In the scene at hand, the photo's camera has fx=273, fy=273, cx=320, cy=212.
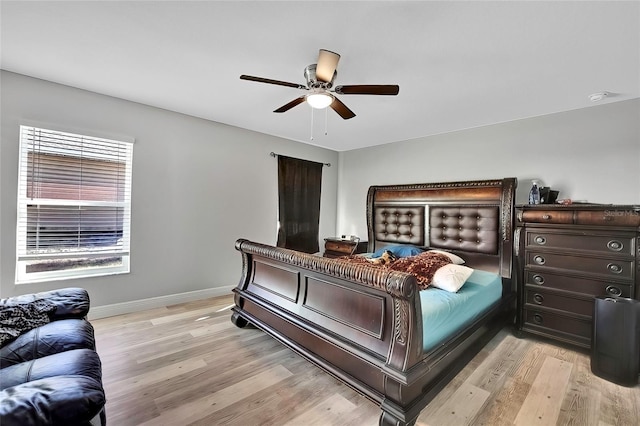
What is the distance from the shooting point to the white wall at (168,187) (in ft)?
8.57

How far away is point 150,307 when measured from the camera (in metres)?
3.35

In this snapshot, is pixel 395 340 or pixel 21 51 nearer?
pixel 395 340

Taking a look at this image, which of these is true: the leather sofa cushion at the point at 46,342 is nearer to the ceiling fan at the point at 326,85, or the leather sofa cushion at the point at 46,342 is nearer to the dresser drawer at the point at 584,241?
the ceiling fan at the point at 326,85

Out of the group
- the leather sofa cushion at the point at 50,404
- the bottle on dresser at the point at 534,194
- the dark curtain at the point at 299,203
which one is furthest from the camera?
the dark curtain at the point at 299,203

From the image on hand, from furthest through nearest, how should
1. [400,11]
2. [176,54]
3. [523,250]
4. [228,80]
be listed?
[523,250] → [228,80] → [176,54] → [400,11]

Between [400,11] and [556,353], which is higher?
[400,11]

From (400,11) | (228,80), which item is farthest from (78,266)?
(400,11)

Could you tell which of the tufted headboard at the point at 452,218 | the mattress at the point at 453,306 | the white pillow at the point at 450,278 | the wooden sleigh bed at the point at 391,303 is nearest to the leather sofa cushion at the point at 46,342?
the wooden sleigh bed at the point at 391,303

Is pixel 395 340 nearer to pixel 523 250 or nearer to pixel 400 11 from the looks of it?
pixel 400 11

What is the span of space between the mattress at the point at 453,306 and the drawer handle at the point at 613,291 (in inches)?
31.3

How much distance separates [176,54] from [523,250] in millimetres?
3720

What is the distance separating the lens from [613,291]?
236 cm

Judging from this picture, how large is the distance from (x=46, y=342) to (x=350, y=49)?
263 cm

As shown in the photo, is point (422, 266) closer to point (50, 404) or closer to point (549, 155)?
point (549, 155)
